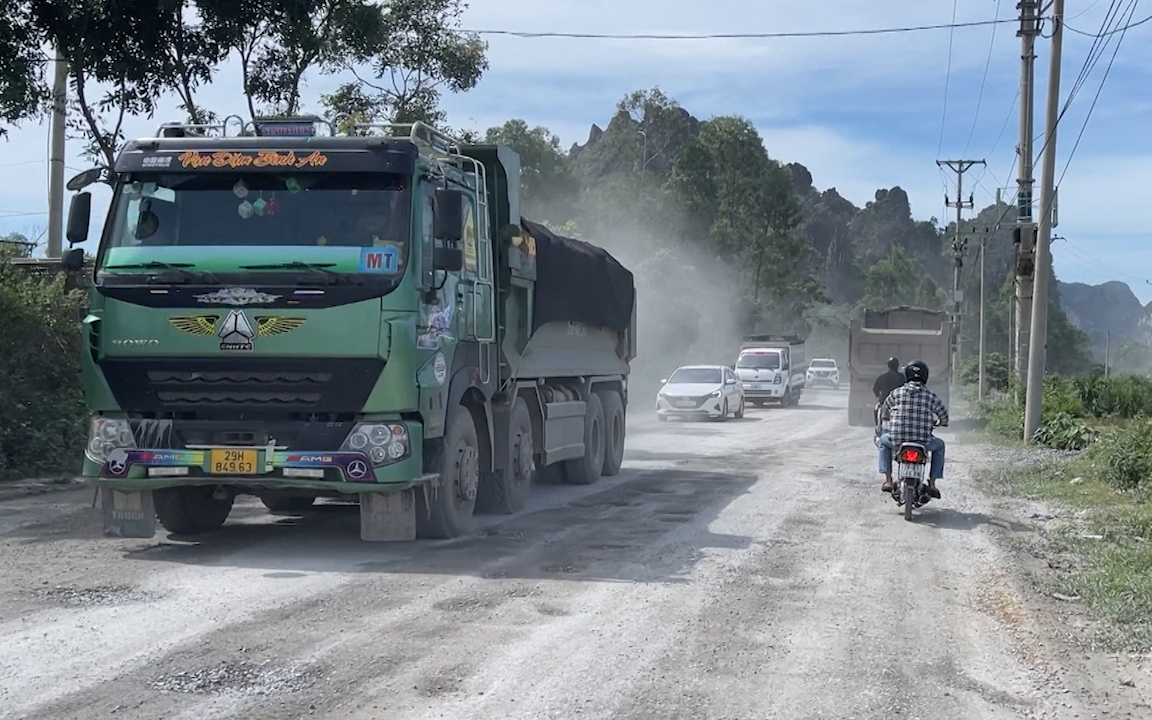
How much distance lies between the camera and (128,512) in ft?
32.6

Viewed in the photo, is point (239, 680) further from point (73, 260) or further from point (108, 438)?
point (73, 260)

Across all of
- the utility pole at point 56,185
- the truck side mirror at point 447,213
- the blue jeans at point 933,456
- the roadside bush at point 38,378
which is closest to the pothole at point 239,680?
the truck side mirror at point 447,213

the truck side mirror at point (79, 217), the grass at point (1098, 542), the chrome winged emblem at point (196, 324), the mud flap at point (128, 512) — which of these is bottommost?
the grass at point (1098, 542)

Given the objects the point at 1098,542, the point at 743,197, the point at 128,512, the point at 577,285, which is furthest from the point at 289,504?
the point at 743,197

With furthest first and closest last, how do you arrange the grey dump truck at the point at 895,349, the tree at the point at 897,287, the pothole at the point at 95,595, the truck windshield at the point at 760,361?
the tree at the point at 897,287, the truck windshield at the point at 760,361, the grey dump truck at the point at 895,349, the pothole at the point at 95,595

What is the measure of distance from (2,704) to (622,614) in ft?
11.6

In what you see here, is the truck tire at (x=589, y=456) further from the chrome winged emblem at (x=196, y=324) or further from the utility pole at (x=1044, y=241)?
the utility pole at (x=1044, y=241)

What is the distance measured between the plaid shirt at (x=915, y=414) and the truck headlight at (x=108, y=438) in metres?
7.41

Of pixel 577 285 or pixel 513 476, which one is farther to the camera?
pixel 577 285

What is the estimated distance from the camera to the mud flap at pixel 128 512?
390 inches

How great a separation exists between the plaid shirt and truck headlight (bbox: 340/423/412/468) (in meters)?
5.76

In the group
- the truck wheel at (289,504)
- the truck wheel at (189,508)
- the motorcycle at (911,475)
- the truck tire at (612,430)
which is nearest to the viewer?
the truck wheel at (189,508)

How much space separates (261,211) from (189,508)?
2.75m

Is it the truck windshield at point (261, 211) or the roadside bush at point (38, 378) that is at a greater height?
the truck windshield at point (261, 211)
